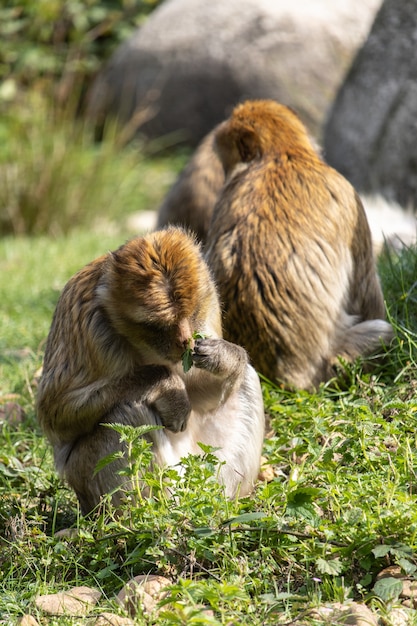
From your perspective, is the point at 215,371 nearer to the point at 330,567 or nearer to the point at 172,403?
the point at 172,403

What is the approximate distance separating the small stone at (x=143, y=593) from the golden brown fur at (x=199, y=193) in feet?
14.4

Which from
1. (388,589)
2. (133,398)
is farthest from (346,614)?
(133,398)

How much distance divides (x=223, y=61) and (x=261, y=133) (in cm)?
923

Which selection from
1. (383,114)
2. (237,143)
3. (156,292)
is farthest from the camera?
(383,114)

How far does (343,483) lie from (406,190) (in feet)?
19.2

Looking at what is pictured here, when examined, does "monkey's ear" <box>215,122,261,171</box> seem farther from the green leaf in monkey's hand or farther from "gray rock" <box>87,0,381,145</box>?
"gray rock" <box>87,0,381,145</box>

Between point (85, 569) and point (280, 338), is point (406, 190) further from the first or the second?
point (85, 569)

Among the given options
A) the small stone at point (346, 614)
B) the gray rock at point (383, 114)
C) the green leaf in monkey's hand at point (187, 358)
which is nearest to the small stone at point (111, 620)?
the small stone at point (346, 614)

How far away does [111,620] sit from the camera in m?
3.16

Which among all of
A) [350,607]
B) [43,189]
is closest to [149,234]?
[350,607]

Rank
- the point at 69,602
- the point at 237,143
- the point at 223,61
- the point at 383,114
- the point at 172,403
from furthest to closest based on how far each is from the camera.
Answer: the point at 223,61 < the point at 383,114 < the point at 237,143 < the point at 172,403 < the point at 69,602

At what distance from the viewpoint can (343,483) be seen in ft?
12.1

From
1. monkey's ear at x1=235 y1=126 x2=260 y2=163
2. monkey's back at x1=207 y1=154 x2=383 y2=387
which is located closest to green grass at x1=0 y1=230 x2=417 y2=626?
monkey's back at x1=207 y1=154 x2=383 y2=387

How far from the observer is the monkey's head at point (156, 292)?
360cm
